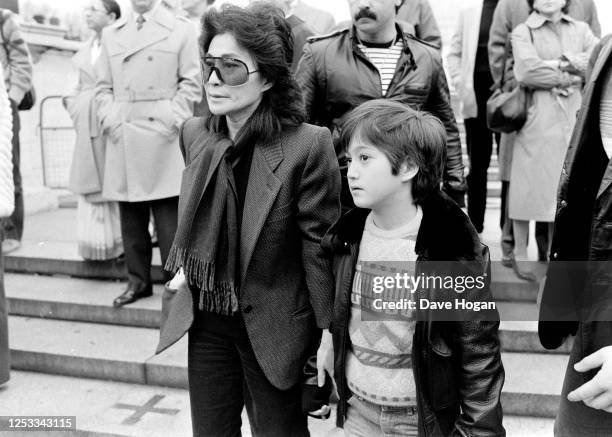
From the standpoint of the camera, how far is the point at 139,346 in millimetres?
4211

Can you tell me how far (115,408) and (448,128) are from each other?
2.39 meters

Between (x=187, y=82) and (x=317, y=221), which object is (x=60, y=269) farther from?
(x=317, y=221)

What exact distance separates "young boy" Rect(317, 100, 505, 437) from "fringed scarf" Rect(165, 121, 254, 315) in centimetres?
35

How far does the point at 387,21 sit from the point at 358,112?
4.73 ft

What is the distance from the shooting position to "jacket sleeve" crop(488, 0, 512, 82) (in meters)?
4.51

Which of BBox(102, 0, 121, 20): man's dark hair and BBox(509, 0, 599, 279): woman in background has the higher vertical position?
BBox(102, 0, 121, 20): man's dark hair

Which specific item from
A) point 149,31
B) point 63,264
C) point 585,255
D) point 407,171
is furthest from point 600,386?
Answer: point 63,264

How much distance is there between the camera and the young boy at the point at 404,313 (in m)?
1.78

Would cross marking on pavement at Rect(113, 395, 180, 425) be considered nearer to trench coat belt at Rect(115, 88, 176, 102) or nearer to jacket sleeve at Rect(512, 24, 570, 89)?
trench coat belt at Rect(115, 88, 176, 102)

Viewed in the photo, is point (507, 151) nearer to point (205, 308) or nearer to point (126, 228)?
point (126, 228)

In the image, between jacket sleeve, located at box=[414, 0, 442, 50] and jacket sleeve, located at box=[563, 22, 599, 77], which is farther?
jacket sleeve, located at box=[414, 0, 442, 50]

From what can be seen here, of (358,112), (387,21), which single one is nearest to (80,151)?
(387,21)

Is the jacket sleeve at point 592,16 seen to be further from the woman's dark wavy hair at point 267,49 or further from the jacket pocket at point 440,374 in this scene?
the jacket pocket at point 440,374

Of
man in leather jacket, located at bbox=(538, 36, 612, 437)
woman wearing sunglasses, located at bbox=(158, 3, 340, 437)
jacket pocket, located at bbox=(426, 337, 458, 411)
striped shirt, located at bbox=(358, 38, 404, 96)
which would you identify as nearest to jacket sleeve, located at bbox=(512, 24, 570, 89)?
striped shirt, located at bbox=(358, 38, 404, 96)
